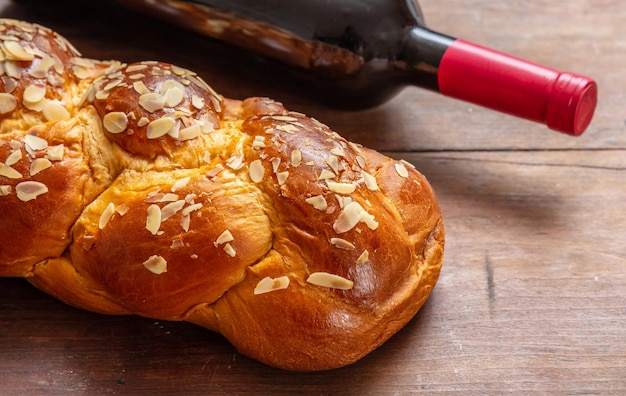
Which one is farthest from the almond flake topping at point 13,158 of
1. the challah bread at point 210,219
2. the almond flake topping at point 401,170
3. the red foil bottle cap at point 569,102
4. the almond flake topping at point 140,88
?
the red foil bottle cap at point 569,102

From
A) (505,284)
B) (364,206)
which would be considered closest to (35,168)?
(364,206)

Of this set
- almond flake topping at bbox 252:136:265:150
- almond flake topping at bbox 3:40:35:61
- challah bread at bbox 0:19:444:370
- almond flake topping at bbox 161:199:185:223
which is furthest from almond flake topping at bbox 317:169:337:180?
almond flake topping at bbox 3:40:35:61

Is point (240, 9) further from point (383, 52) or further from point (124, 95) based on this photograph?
point (124, 95)

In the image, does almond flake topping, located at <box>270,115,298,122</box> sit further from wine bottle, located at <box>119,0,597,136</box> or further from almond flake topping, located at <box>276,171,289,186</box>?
wine bottle, located at <box>119,0,597,136</box>

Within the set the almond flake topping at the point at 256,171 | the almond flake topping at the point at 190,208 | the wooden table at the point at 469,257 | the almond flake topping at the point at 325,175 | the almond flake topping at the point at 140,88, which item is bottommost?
the wooden table at the point at 469,257

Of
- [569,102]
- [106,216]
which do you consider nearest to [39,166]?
[106,216]

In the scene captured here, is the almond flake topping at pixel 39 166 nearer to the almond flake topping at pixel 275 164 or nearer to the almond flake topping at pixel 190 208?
the almond flake topping at pixel 190 208

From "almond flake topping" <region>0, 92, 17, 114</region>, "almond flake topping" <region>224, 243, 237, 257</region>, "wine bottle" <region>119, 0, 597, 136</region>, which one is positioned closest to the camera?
"almond flake topping" <region>224, 243, 237, 257</region>
